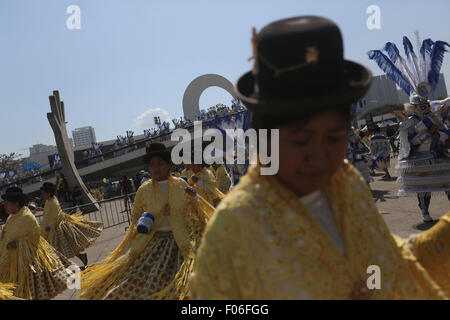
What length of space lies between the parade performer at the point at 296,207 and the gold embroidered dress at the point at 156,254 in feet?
8.78

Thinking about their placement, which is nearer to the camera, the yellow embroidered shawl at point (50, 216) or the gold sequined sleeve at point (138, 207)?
the gold sequined sleeve at point (138, 207)

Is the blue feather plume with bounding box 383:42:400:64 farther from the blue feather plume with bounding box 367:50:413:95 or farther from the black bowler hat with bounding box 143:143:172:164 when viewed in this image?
the black bowler hat with bounding box 143:143:172:164

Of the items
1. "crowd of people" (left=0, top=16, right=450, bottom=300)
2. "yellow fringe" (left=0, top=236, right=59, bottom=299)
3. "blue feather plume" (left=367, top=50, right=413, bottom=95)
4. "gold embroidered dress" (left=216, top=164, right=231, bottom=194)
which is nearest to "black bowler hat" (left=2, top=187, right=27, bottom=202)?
"yellow fringe" (left=0, top=236, right=59, bottom=299)

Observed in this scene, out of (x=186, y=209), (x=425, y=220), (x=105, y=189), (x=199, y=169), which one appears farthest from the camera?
(x=105, y=189)

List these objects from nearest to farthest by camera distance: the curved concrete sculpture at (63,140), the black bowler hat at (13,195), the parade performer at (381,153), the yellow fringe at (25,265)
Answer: the yellow fringe at (25,265) → the black bowler hat at (13,195) → the parade performer at (381,153) → the curved concrete sculpture at (63,140)

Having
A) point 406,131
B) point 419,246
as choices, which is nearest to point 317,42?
point 419,246

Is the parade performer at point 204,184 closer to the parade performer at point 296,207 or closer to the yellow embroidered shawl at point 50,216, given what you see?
the yellow embroidered shawl at point 50,216

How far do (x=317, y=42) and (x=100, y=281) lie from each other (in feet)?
11.6

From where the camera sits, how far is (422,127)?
7.46 m

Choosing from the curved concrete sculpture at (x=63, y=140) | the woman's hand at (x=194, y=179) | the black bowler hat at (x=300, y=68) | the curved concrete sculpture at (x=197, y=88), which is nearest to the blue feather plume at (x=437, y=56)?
the curved concrete sculpture at (x=197, y=88)

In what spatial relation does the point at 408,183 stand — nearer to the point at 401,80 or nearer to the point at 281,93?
the point at 401,80

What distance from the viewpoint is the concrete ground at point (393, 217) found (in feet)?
23.5

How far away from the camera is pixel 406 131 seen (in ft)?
25.1

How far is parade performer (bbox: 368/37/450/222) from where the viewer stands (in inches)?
292
